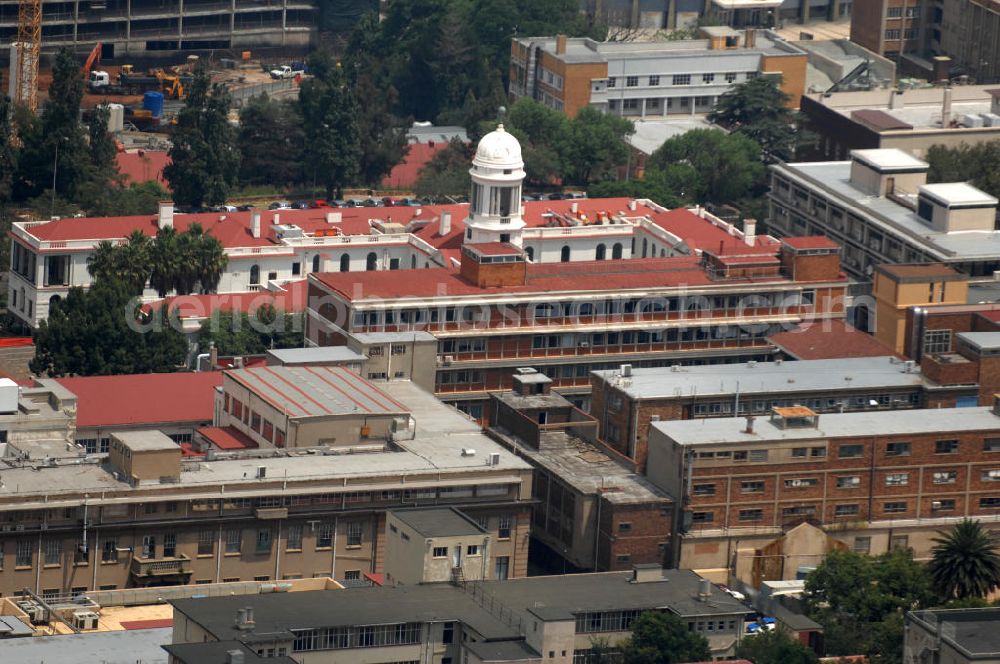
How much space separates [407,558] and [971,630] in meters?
29.3

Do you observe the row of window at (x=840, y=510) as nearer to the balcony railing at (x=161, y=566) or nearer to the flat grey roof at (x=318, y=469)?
the flat grey roof at (x=318, y=469)

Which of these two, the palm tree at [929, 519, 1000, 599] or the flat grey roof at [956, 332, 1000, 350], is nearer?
the palm tree at [929, 519, 1000, 599]

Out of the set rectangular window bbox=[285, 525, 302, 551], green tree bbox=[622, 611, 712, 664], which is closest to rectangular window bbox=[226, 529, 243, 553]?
rectangular window bbox=[285, 525, 302, 551]

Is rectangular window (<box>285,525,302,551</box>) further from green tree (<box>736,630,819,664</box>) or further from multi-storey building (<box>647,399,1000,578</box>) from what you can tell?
green tree (<box>736,630,819,664</box>)

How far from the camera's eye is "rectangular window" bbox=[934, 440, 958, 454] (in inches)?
7096

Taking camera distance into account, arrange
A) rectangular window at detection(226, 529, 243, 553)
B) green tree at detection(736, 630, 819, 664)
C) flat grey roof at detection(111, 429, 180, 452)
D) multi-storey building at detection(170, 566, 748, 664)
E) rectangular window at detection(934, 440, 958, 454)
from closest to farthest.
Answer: multi-storey building at detection(170, 566, 748, 664) → green tree at detection(736, 630, 819, 664) → flat grey roof at detection(111, 429, 180, 452) → rectangular window at detection(226, 529, 243, 553) → rectangular window at detection(934, 440, 958, 454)

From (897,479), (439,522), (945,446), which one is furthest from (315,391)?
(945,446)

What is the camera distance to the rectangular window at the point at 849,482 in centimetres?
17912

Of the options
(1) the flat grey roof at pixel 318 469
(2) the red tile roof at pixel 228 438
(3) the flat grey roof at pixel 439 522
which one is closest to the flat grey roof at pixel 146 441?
(1) the flat grey roof at pixel 318 469

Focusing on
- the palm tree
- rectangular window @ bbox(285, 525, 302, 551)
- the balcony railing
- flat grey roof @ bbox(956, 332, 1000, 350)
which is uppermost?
flat grey roof @ bbox(956, 332, 1000, 350)

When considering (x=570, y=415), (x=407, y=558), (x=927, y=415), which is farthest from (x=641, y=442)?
(x=407, y=558)

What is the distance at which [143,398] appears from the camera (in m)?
188

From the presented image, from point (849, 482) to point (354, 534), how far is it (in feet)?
95.4

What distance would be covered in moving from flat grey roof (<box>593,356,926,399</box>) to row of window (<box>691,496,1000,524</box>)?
10.2 m
